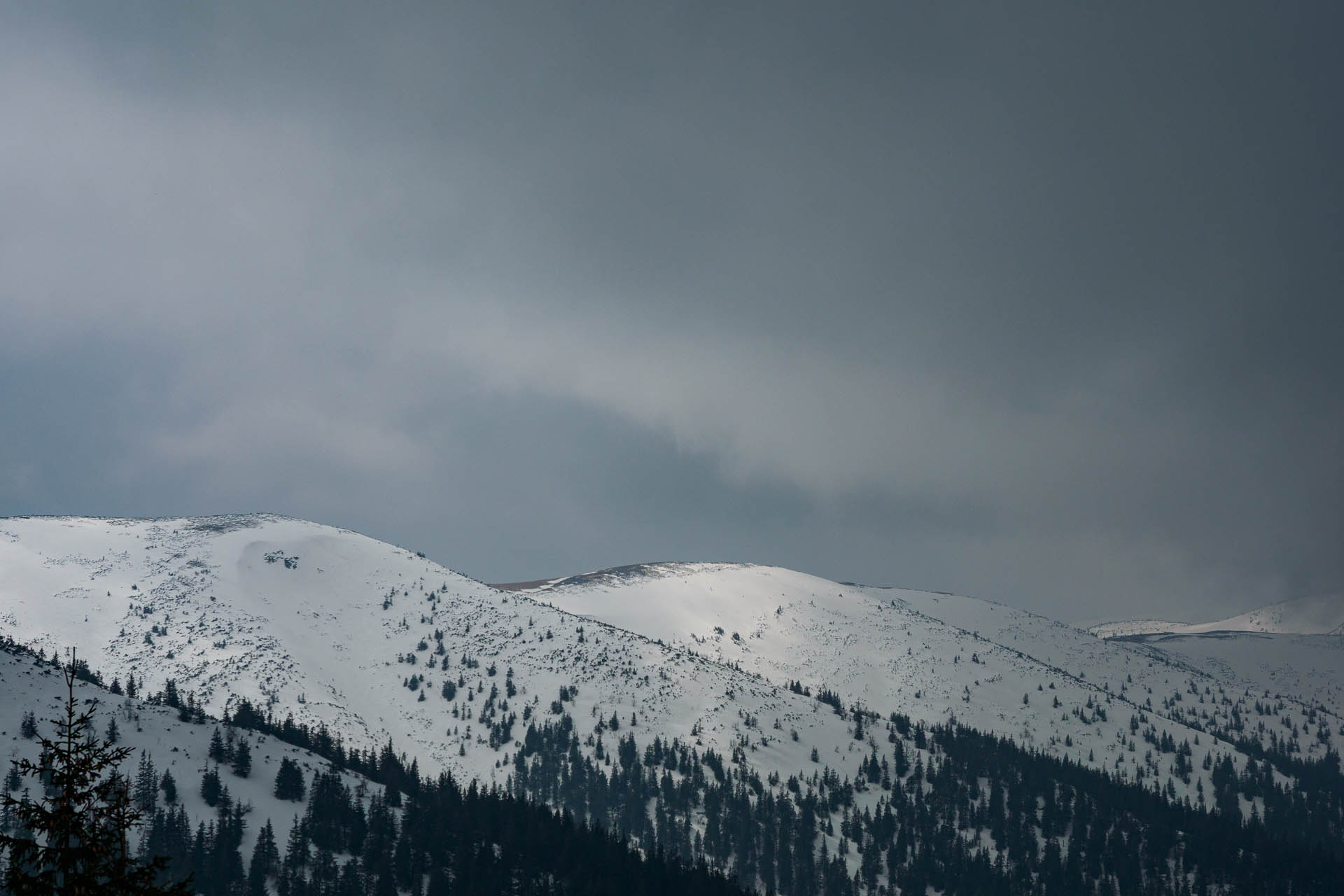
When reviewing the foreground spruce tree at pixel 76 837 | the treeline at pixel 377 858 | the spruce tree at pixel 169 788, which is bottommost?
the treeline at pixel 377 858

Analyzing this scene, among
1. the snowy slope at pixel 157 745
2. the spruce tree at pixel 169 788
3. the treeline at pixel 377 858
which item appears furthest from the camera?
the snowy slope at pixel 157 745

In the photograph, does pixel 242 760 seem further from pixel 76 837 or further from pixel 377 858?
pixel 76 837

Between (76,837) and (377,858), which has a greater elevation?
(76,837)

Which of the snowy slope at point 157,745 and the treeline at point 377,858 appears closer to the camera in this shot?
the treeline at point 377,858

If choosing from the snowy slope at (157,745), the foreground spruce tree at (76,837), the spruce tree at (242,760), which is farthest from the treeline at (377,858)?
the foreground spruce tree at (76,837)

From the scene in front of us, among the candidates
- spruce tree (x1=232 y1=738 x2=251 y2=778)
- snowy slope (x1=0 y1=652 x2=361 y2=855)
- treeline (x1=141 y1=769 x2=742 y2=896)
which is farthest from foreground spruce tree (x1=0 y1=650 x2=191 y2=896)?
spruce tree (x1=232 y1=738 x2=251 y2=778)

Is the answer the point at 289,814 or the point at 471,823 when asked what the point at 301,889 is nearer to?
the point at 289,814

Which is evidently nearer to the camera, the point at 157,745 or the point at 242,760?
the point at 157,745

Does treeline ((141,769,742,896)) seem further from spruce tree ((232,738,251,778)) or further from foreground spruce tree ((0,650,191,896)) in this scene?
foreground spruce tree ((0,650,191,896))

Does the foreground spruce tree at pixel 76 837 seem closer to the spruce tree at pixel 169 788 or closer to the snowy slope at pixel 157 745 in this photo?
the snowy slope at pixel 157 745

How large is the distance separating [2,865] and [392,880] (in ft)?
219

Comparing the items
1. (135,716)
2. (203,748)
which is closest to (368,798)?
(203,748)

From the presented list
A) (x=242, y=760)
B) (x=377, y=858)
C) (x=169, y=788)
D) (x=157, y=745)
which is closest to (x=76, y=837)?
(x=377, y=858)

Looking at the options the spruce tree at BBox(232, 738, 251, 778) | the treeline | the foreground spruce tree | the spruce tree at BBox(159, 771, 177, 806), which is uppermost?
the spruce tree at BBox(232, 738, 251, 778)
